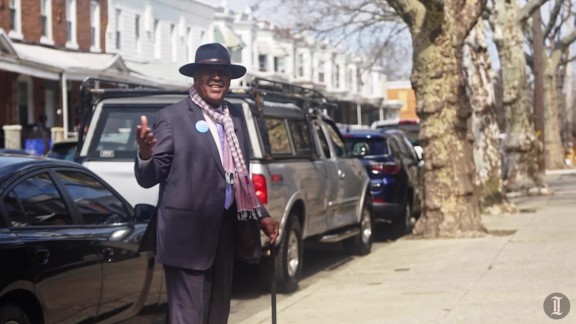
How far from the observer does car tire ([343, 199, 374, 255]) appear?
14.5 m

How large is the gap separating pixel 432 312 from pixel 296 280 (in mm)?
2477

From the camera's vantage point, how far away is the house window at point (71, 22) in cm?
3669

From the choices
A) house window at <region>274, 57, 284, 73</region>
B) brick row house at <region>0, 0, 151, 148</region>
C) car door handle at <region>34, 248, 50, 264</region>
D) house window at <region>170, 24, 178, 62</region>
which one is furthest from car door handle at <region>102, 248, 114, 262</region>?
house window at <region>274, 57, 284, 73</region>

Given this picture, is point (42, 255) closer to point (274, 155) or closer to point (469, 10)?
point (274, 155)

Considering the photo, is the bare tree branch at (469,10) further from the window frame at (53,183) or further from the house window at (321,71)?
the house window at (321,71)

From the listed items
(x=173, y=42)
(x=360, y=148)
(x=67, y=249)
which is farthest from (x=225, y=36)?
(x=67, y=249)

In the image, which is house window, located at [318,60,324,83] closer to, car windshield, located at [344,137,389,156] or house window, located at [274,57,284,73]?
house window, located at [274,57,284,73]

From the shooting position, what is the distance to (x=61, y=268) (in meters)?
6.86

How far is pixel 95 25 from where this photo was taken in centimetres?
3819

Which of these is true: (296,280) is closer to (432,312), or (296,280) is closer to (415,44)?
(432,312)

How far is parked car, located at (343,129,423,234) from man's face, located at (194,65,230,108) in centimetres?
1031

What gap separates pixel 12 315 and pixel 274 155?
513 centimetres

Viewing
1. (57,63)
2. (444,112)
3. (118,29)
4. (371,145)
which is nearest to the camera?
(444,112)

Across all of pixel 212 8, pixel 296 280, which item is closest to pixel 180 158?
pixel 296 280
